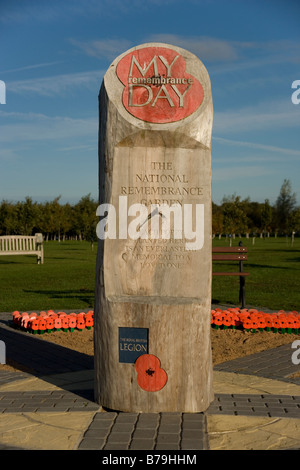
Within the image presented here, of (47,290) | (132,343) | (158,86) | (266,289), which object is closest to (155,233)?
(132,343)

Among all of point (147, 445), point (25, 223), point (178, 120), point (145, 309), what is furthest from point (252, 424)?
point (25, 223)

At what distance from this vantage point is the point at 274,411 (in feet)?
14.9

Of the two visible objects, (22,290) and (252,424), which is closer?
(252,424)

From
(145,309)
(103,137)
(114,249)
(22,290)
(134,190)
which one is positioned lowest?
(22,290)

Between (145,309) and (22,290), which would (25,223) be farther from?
(145,309)

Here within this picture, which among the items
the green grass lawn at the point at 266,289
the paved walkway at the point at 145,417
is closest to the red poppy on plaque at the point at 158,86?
the paved walkway at the point at 145,417

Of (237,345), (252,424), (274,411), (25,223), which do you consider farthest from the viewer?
(25,223)

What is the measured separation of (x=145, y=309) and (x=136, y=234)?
72 cm

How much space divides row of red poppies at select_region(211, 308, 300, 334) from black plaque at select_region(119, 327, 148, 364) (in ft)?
13.4

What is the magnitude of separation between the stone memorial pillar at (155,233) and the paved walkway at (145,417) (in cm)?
29

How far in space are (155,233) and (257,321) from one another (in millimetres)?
4247

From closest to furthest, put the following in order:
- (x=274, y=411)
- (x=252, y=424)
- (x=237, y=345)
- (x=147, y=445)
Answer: (x=147, y=445) < (x=252, y=424) < (x=274, y=411) < (x=237, y=345)

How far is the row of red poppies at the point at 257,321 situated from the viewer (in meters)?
8.27

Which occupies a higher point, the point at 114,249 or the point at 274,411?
the point at 114,249
